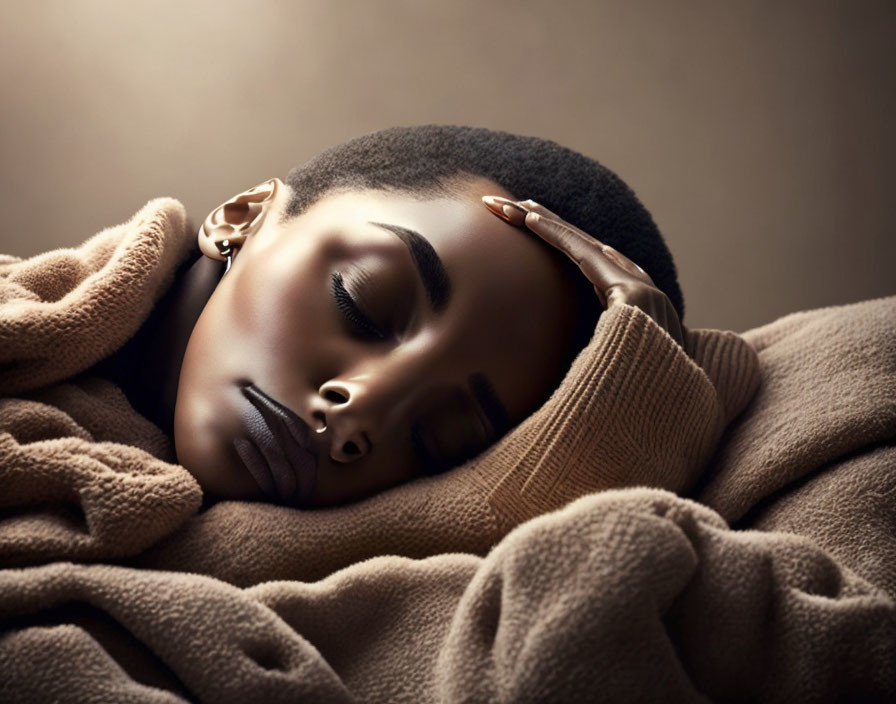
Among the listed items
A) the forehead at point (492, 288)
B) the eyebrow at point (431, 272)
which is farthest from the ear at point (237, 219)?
the eyebrow at point (431, 272)

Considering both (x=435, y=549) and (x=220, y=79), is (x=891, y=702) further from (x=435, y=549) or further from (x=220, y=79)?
(x=220, y=79)

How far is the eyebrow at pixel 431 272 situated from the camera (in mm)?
715

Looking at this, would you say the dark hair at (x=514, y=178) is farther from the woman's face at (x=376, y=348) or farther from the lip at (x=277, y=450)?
the lip at (x=277, y=450)

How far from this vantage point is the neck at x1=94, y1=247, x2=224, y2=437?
794 mm

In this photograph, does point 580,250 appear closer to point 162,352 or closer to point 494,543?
point 494,543

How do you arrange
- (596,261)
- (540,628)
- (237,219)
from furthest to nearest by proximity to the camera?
(237,219), (596,261), (540,628)

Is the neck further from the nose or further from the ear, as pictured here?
the nose

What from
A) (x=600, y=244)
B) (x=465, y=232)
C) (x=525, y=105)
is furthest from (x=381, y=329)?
(x=525, y=105)

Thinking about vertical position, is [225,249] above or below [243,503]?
above

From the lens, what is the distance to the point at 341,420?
0.67 meters

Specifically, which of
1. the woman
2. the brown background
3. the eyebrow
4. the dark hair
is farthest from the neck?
the brown background

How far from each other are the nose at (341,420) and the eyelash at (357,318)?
0.05 metres

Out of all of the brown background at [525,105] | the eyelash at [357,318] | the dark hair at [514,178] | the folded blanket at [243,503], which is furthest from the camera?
the brown background at [525,105]

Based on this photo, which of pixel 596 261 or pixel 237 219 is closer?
pixel 596 261
